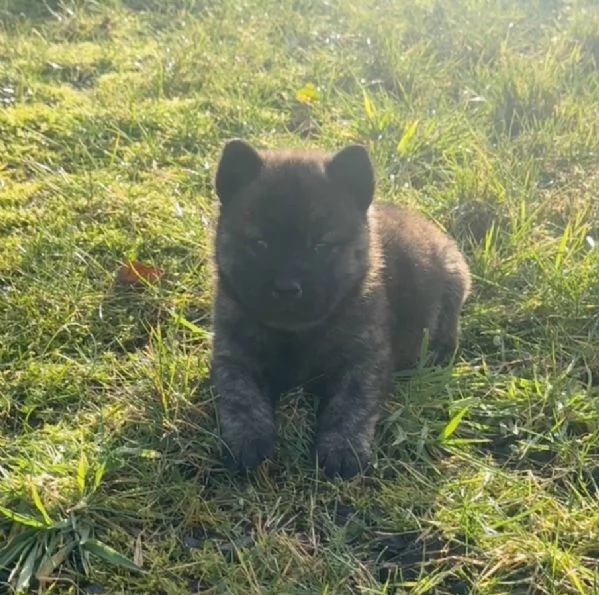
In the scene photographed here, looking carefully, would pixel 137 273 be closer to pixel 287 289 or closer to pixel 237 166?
pixel 237 166

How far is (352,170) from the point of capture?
13.2 feet

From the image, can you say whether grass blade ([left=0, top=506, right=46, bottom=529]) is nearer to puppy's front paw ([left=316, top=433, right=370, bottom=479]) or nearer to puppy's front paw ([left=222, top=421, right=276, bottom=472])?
puppy's front paw ([left=222, top=421, right=276, bottom=472])

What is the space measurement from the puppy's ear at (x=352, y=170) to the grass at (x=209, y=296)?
84 cm

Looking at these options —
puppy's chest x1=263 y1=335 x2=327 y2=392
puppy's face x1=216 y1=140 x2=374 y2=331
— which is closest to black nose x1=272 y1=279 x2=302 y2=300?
puppy's face x1=216 y1=140 x2=374 y2=331

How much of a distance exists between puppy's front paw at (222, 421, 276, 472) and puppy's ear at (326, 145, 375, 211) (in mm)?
1031

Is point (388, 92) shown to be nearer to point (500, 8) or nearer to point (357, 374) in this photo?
point (500, 8)

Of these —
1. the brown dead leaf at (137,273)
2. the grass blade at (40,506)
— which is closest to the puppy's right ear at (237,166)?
the brown dead leaf at (137,273)

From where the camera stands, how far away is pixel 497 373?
418 centimetres

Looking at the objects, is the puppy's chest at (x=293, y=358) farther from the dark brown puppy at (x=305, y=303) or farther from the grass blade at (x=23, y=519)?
the grass blade at (x=23, y=519)

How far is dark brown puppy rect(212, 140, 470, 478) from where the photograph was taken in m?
3.70

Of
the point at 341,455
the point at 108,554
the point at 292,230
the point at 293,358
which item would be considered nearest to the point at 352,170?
the point at 292,230

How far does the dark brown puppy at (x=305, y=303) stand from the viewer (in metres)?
3.70

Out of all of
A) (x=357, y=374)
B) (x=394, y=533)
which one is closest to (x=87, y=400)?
(x=357, y=374)

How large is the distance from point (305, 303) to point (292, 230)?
0.90 ft
